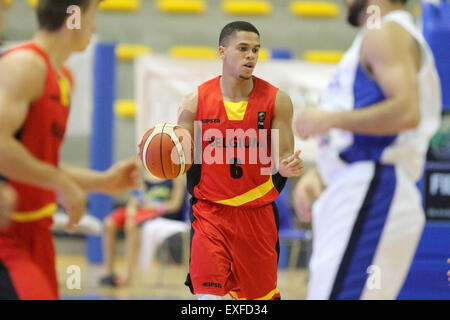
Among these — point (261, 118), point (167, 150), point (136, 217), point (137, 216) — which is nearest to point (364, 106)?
point (261, 118)

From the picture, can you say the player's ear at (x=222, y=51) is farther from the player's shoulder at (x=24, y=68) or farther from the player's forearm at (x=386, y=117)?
the player's forearm at (x=386, y=117)

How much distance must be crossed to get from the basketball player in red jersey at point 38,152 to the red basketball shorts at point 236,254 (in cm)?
49

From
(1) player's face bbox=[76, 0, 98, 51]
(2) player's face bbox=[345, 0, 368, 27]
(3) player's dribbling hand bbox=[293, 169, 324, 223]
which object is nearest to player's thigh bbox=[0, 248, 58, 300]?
(1) player's face bbox=[76, 0, 98, 51]

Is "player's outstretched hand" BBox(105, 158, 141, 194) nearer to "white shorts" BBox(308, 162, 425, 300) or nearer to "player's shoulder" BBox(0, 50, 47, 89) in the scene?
"player's shoulder" BBox(0, 50, 47, 89)

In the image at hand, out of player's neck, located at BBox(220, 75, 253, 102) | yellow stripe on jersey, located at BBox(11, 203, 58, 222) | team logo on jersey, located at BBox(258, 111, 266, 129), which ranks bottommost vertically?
yellow stripe on jersey, located at BBox(11, 203, 58, 222)

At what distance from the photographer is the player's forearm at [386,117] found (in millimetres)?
1916

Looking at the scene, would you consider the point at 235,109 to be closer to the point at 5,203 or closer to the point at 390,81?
the point at 5,203

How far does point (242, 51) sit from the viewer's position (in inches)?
41.0

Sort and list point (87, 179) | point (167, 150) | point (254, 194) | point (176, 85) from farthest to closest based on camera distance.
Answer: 1. point (176, 85)
2. point (87, 179)
3. point (254, 194)
4. point (167, 150)

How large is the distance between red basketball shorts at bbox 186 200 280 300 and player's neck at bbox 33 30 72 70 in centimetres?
69

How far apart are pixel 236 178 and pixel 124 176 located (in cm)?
70

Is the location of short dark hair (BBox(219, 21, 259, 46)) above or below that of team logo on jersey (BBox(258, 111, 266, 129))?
above

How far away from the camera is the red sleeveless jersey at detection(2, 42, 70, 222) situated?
161cm

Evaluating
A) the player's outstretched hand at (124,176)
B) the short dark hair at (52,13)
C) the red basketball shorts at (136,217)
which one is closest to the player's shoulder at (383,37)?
the player's outstretched hand at (124,176)
